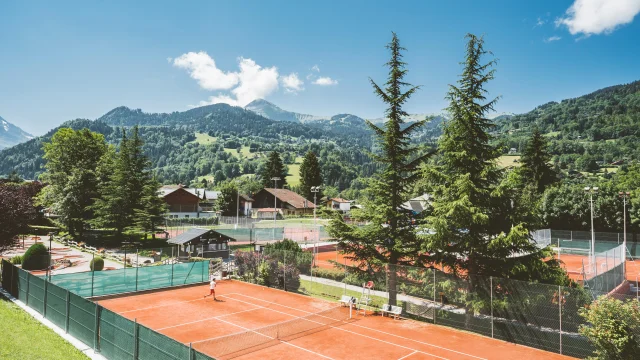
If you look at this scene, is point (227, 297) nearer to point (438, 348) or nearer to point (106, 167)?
point (438, 348)

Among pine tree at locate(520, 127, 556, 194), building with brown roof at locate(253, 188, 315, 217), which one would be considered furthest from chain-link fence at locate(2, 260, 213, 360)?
building with brown roof at locate(253, 188, 315, 217)

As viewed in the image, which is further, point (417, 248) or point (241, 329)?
point (417, 248)

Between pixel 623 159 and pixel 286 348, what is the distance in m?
208

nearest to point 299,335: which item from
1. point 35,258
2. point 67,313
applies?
point 67,313

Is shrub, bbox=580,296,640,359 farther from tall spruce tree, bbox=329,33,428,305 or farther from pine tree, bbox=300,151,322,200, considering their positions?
pine tree, bbox=300,151,322,200

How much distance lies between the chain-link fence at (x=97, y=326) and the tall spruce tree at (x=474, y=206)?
13.0 meters

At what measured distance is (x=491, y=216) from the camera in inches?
792

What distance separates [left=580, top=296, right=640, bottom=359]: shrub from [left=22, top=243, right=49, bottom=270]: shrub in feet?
119

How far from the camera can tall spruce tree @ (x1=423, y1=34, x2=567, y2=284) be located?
19.3 metres

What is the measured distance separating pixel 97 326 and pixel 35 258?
23.1m

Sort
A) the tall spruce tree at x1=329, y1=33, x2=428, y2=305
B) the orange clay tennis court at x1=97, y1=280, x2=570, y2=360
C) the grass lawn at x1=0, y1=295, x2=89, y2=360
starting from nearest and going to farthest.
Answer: the grass lawn at x1=0, y1=295, x2=89, y2=360 < the orange clay tennis court at x1=97, y1=280, x2=570, y2=360 < the tall spruce tree at x1=329, y1=33, x2=428, y2=305

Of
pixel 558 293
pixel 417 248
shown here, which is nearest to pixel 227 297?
pixel 417 248

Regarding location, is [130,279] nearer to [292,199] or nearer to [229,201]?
[229,201]

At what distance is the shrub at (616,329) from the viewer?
1190 centimetres
